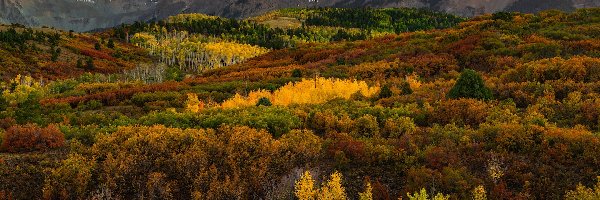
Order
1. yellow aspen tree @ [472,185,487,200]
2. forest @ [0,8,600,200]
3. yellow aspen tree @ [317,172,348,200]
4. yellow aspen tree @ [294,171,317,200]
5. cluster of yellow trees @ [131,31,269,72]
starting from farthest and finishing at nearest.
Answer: cluster of yellow trees @ [131,31,269,72], forest @ [0,8,600,200], yellow aspen tree @ [294,171,317,200], yellow aspen tree @ [317,172,348,200], yellow aspen tree @ [472,185,487,200]

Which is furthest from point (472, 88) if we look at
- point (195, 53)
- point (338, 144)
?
point (195, 53)

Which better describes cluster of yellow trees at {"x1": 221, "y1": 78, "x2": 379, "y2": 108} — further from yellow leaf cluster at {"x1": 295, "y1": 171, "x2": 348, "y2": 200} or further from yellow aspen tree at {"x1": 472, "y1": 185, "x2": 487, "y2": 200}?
yellow aspen tree at {"x1": 472, "y1": 185, "x2": 487, "y2": 200}

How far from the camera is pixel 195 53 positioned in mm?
136000

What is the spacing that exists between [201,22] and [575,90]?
17057cm

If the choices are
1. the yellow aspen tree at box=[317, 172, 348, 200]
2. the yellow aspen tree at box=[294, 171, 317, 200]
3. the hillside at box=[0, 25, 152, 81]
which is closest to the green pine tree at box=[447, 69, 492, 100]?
the yellow aspen tree at box=[317, 172, 348, 200]

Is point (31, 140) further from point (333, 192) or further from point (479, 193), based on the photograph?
point (479, 193)

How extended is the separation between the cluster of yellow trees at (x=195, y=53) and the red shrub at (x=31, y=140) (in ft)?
353

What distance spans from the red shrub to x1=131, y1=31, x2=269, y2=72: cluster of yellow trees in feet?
353

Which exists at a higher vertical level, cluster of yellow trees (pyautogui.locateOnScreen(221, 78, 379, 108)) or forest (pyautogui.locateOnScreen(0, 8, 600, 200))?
forest (pyautogui.locateOnScreen(0, 8, 600, 200))

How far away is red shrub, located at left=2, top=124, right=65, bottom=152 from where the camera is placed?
49.7ft

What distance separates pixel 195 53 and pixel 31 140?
406ft

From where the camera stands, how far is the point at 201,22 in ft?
593

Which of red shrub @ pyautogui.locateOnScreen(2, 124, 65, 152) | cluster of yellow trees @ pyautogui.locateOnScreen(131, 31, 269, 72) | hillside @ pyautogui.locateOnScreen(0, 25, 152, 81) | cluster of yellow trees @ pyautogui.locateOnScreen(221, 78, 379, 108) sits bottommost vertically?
cluster of yellow trees @ pyautogui.locateOnScreen(131, 31, 269, 72)

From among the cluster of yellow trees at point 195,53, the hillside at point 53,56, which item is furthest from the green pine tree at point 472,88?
the cluster of yellow trees at point 195,53
